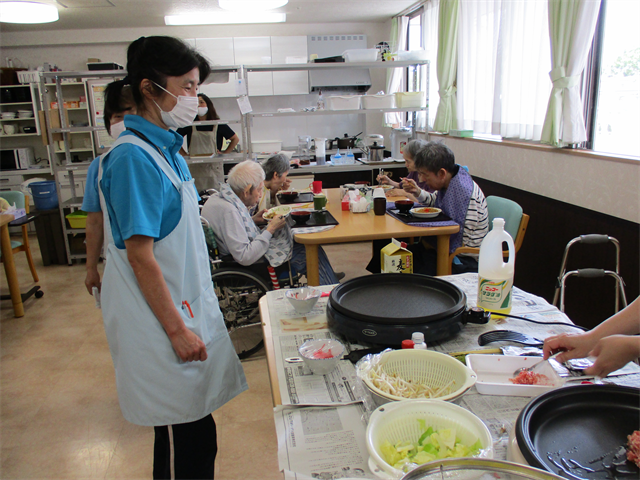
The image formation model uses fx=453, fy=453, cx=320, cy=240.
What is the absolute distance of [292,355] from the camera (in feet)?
3.71

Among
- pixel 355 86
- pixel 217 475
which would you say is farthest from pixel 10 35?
pixel 217 475

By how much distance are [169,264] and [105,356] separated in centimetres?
206

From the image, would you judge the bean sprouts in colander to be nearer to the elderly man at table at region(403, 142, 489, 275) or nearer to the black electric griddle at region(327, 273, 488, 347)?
the black electric griddle at region(327, 273, 488, 347)

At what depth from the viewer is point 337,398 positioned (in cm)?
96

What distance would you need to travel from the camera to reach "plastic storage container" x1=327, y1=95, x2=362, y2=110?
179 inches

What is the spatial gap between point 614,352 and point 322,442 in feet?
1.94

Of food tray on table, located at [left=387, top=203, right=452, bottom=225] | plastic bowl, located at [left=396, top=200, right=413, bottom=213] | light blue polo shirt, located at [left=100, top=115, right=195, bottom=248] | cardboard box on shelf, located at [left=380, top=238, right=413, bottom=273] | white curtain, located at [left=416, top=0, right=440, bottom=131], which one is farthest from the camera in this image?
white curtain, located at [left=416, top=0, right=440, bottom=131]

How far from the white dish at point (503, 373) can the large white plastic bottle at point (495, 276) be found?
255 mm

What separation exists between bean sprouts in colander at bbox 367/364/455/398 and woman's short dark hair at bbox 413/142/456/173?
1.90 metres

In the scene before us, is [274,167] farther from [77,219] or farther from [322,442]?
[322,442]

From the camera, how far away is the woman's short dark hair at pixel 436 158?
2.62 metres

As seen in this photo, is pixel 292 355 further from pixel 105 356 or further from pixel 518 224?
pixel 105 356

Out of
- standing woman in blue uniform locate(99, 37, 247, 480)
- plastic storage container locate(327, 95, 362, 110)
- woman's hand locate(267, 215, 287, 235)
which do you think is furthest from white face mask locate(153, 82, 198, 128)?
plastic storage container locate(327, 95, 362, 110)

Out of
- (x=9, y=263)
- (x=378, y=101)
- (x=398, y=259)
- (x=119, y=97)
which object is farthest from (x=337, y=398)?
(x=378, y=101)
